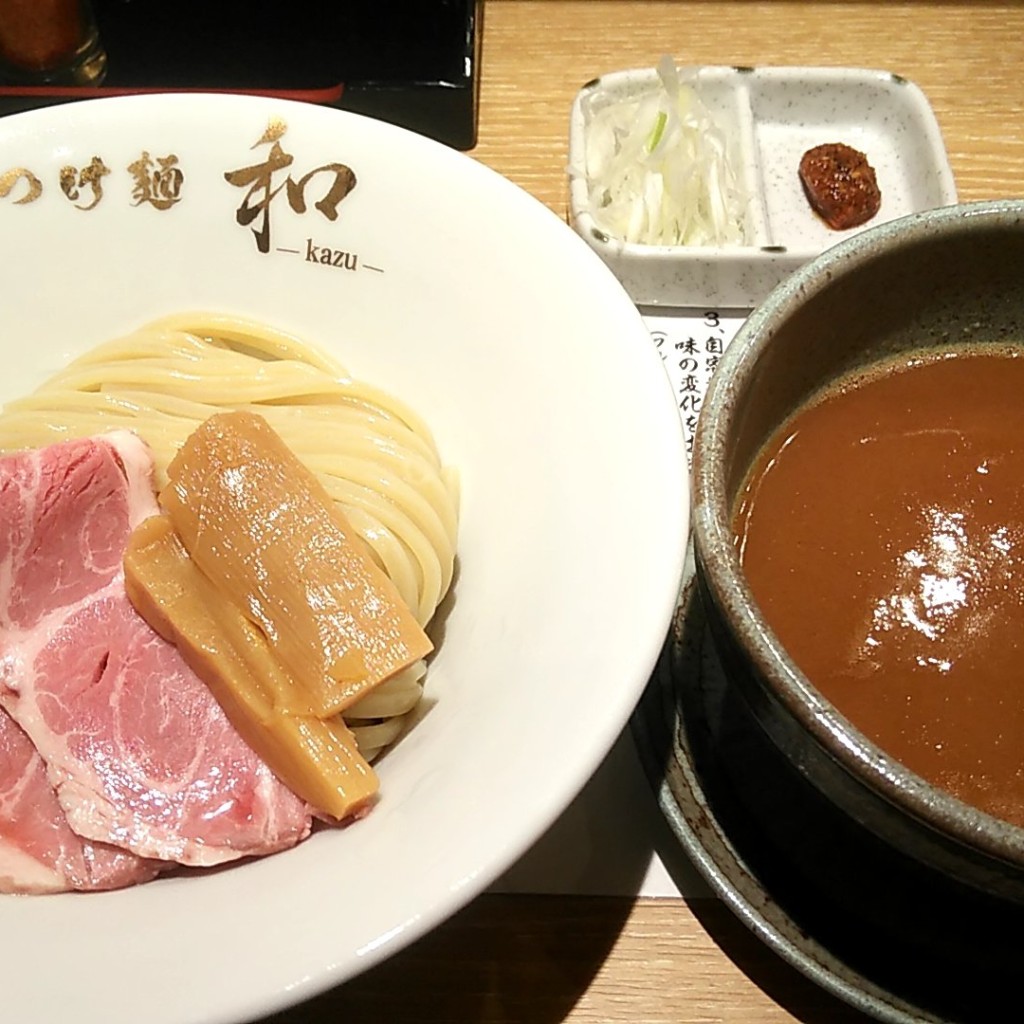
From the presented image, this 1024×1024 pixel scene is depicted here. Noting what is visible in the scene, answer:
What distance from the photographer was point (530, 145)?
229 cm

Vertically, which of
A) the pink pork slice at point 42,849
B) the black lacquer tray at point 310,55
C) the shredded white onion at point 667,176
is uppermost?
the black lacquer tray at point 310,55

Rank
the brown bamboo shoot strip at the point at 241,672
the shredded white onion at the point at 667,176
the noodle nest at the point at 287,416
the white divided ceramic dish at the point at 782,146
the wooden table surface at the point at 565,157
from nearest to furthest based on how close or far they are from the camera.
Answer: the brown bamboo shoot strip at the point at 241,672 < the wooden table surface at the point at 565,157 < the noodle nest at the point at 287,416 < the white divided ceramic dish at the point at 782,146 < the shredded white onion at the point at 667,176

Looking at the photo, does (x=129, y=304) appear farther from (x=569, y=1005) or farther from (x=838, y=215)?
(x=838, y=215)

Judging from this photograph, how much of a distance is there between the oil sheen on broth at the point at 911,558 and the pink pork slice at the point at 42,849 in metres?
0.81

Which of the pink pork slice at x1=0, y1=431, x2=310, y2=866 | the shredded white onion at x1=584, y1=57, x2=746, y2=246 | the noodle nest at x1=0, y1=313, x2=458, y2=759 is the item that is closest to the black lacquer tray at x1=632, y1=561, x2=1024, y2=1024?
the noodle nest at x1=0, y1=313, x2=458, y2=759

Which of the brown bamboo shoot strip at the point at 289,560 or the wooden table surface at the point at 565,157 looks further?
the wooden table surface at the point at 565,157

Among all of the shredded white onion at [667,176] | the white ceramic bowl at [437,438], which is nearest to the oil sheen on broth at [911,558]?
the white ceramic bowl at [437,438]

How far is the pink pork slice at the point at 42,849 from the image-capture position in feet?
3.82

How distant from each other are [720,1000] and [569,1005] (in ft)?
0.63

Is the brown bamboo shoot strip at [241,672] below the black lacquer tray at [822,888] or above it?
above

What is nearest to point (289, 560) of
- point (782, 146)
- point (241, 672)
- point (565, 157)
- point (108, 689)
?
point (241, 672)

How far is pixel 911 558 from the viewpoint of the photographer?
1.28 meters

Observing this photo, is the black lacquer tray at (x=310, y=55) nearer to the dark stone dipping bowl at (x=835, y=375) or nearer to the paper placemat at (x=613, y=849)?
the dark stone dipping bowl at (x=835, y=375)

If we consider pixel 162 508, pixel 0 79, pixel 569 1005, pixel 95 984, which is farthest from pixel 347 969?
pixel 0 79
